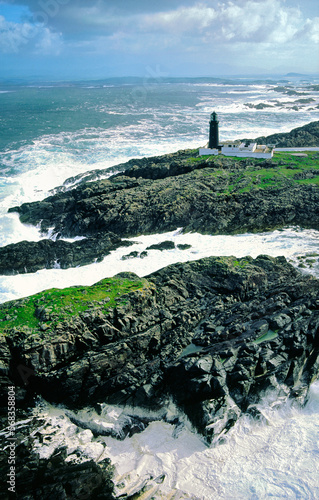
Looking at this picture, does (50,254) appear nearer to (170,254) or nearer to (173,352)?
(170,254)

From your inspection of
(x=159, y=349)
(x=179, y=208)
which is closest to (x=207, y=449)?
(x=159, y=349)

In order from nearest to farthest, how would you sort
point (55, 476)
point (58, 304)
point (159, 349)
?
point (55, 476), point (159, 349), point (58, 304)

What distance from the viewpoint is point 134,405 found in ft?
45.5

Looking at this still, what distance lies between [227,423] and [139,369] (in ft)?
12.7

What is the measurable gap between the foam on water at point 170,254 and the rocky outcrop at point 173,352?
5.44 m

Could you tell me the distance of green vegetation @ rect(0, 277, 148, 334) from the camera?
50.7ft

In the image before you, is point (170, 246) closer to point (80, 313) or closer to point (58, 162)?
point (80, 313)

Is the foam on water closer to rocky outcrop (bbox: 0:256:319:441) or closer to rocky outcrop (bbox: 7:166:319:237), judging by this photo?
rocky outcrop (bbox: 7:166:319:237)

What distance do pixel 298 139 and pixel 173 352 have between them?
4403cm

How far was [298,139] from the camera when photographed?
51062 mm

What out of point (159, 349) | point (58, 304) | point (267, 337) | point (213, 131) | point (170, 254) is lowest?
point (159, 349)

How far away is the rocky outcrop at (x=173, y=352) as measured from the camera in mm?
13969

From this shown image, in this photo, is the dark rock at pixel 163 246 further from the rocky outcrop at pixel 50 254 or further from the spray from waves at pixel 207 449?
the spray from waves at pixel 207 449

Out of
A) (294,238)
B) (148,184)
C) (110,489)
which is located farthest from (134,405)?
(148,184)
